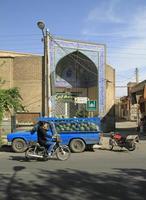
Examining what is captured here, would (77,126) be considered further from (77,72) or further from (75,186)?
(77,72)

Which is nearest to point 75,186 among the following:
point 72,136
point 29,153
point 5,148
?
point 29,153

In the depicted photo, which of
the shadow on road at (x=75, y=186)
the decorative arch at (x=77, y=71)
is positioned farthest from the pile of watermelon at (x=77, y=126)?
the decorative arch at (x=77, y=71)

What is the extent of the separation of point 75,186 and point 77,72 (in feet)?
99.2

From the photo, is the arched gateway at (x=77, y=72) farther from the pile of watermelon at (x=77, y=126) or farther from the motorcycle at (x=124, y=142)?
the pile of watermelon at (x=77, y=126)

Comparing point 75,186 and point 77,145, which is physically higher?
point 77,145

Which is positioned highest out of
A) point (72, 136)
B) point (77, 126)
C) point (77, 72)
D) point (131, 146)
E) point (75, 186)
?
point (77, 72)

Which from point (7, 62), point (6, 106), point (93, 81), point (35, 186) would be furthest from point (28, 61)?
point (35, 186)

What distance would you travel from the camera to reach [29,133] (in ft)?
72.3

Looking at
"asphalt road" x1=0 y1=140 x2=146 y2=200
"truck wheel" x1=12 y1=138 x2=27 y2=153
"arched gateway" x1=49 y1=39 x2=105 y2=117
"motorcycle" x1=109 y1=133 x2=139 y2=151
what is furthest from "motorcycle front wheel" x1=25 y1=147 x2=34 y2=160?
"arched gateway" x1=49 y1=39 x2=105 y2=117

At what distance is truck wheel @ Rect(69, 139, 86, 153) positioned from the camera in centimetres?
2163

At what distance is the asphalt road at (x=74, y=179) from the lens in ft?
33.0

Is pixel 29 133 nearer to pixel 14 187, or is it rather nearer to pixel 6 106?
pixel 6 106

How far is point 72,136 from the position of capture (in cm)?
2184

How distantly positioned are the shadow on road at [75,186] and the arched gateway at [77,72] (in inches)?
926
